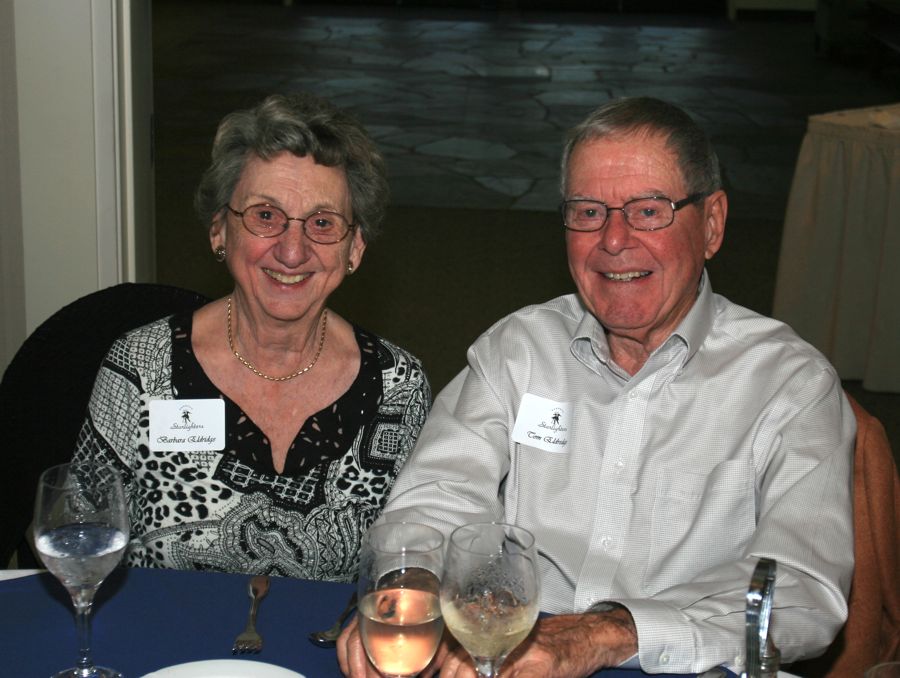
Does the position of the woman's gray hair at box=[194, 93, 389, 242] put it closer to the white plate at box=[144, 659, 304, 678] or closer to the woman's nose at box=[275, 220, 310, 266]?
the woman's nose at box=[275, 220, 310, 266]

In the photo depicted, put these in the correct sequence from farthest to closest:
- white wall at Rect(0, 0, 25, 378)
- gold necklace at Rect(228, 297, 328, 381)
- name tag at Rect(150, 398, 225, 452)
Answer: white wall at Rect(0, 0, 25, 378)
gold necklace at Rect(228, 297, 328, 381)
name tag at Rect(150, 398, 225, 452)

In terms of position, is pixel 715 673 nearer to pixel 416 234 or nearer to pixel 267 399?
pixel 267 399

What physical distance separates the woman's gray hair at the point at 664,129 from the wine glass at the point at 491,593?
936mm

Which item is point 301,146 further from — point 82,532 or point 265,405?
point 82,532

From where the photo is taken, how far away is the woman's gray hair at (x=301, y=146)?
2170 millimetres

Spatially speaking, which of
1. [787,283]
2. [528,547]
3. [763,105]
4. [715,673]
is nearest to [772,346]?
[715,673]

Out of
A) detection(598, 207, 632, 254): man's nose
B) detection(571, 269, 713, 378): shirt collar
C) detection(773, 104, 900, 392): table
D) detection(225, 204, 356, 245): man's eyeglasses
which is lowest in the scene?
detection(773, 104, 900, 392): table

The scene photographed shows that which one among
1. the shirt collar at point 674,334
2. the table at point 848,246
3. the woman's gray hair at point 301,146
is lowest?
the table at point 848,246

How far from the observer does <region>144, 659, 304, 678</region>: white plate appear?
147cm

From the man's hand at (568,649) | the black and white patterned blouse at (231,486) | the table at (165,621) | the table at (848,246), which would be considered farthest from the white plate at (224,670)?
the table at (848,246)

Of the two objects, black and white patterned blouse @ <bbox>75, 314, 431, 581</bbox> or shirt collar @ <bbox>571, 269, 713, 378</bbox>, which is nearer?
shirt collar @ <bbox>571, 269, 713, 378</bbox>

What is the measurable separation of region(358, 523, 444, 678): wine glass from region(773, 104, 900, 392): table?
13.2 feet

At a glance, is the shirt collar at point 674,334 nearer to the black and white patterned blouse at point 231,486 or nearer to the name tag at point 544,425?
the name tag at point 544,425

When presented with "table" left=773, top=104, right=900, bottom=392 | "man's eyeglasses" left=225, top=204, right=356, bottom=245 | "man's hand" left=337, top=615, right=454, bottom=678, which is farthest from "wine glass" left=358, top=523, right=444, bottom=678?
"table" left=773, top=104, right=900, bottom=392
